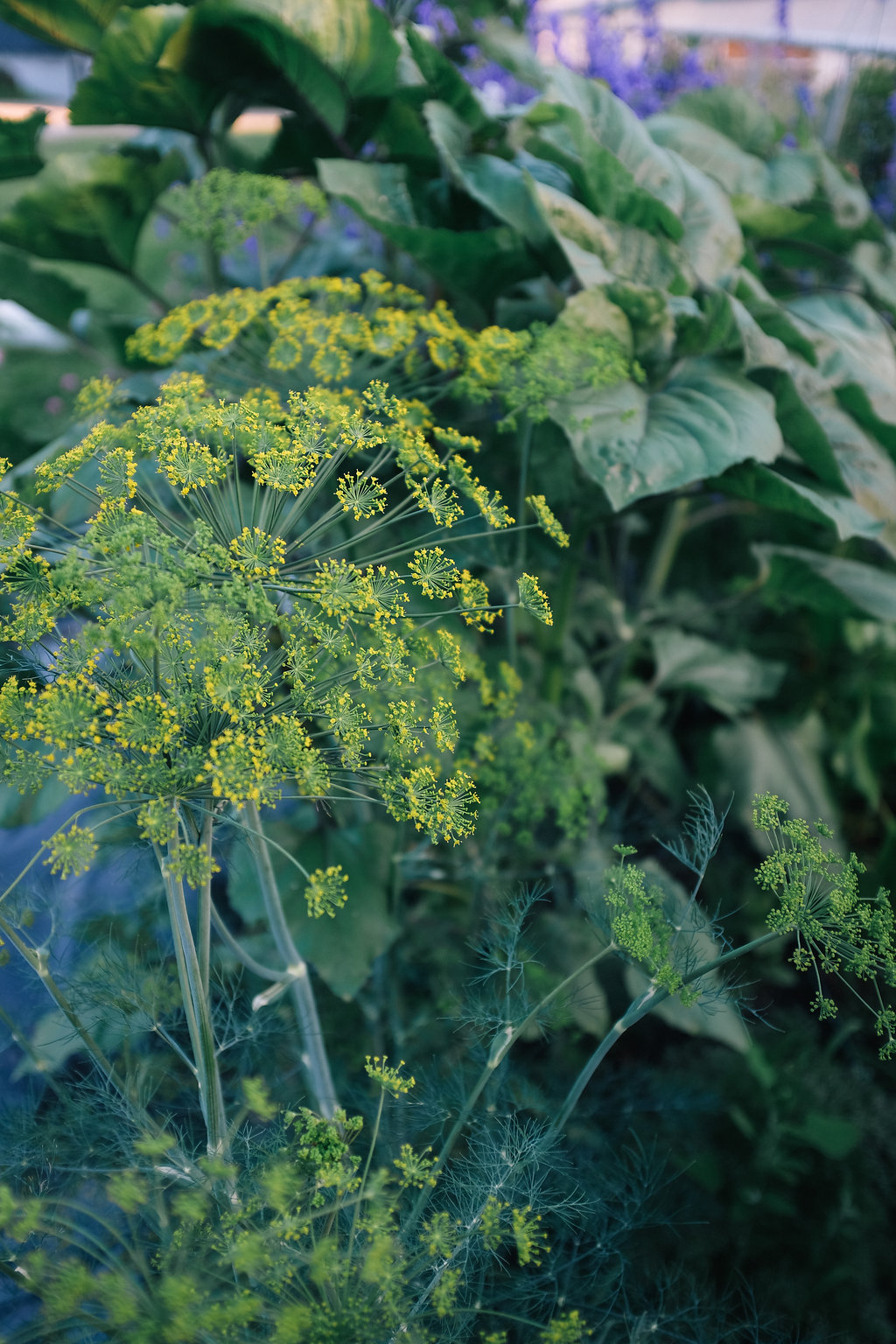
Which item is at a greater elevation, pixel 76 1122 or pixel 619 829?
pixel 76 1122

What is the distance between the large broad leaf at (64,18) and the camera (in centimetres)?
92

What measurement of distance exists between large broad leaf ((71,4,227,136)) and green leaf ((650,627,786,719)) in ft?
2.90

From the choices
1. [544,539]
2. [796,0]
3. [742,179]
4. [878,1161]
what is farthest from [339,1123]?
[796,0]

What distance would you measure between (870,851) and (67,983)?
Answer: 1.30 m

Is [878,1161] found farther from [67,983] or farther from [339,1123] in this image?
[67,983]

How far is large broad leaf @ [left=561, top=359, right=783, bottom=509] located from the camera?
74 cm

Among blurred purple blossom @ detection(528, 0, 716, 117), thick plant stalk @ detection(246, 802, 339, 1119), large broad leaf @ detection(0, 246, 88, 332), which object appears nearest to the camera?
thick plant stalk @ detection(246, 802, 339, 1119)

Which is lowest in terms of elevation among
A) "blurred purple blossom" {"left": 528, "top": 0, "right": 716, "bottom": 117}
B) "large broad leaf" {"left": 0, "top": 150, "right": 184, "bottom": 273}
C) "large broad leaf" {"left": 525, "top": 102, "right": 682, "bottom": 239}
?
"large broad leaf" {"left": 0, "top": 150, "right": 184, "bottom": 273}

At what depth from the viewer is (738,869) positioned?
1.31 metres

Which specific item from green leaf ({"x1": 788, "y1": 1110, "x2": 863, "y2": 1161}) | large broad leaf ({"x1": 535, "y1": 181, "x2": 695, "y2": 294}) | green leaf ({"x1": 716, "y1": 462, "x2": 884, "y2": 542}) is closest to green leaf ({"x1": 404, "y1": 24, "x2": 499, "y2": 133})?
large broad leaf ({"x1": 535, "y1": 181, "x2": 695, "y2": 294})

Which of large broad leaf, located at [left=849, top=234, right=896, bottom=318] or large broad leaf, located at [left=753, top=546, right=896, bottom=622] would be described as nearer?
large broad leaf, located at [left=753, top=546, right=896, bottom=622]

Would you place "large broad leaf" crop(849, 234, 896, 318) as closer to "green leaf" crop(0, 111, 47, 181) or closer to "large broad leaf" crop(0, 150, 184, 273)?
"large broad leaf" crop(0, 150, 184, 273)

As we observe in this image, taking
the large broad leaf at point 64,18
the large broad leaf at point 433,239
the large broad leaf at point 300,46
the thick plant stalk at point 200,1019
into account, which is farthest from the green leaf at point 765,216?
the thick plant stalk at point 200,1019

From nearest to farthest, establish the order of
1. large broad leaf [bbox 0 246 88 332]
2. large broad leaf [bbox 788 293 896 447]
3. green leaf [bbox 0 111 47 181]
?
green leaf [bbox 0 111 47 181] < large broad leaf [bbox 788 293 896 447] < large broad leaf [bbox 0 246 88 332]
